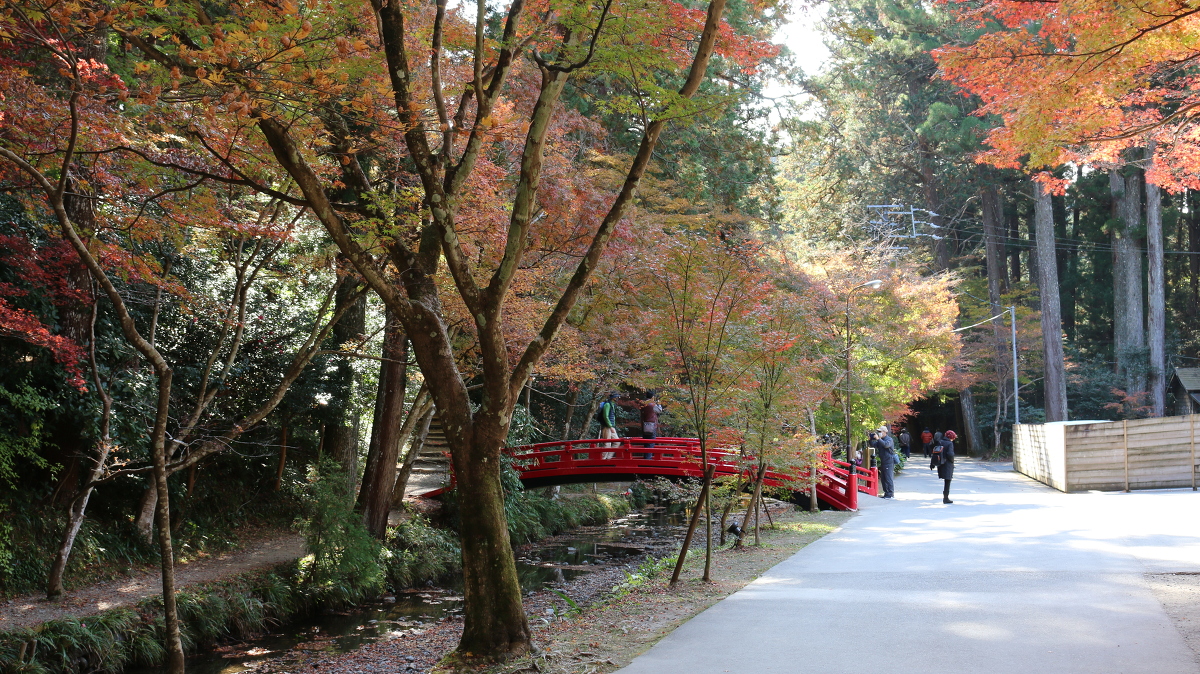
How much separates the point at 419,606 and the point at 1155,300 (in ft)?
96.4

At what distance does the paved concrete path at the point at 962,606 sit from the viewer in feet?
16.2

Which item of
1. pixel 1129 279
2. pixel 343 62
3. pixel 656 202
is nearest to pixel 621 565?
Answer: pixel 656 202

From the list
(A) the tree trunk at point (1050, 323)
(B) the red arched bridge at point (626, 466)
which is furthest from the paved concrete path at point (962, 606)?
(A) the tree trunk at point (1050, 323)

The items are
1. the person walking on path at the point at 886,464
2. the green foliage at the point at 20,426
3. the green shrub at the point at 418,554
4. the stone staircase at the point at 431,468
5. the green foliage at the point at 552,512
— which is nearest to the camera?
the green foliage at the point at 20,426

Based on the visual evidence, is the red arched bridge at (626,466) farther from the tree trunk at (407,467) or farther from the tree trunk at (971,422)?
the tree trunk at (971,422)

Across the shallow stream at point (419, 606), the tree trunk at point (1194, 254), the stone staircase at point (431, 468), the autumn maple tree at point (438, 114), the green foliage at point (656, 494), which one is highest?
the tree trunk at point (1194, 254)

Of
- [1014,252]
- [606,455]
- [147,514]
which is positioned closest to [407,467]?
[147,514]

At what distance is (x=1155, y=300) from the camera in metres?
28.9

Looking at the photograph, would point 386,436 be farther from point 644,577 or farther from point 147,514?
point 644,577

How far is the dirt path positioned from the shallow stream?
94cm

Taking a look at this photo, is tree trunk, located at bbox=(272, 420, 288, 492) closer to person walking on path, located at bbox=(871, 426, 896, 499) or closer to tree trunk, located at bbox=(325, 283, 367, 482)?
tree trunk, located at bbox=(325, 283, 367, 482)

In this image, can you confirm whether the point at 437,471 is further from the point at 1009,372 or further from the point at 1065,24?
the point at 1009,372

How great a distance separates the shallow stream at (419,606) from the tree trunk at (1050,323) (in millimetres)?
18881

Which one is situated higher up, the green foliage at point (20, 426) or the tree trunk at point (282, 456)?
the green foliage at point (20, 426)
